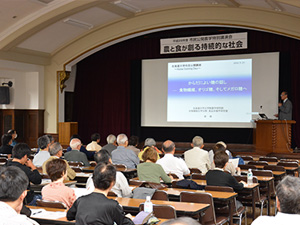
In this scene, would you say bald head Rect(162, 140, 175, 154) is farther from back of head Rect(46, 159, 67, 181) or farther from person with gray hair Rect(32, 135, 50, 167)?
back of head Rect(46, 159, 67, 181)

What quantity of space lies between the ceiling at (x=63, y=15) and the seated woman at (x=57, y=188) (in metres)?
8.08

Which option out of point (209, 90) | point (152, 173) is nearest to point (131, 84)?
point (209, 90)

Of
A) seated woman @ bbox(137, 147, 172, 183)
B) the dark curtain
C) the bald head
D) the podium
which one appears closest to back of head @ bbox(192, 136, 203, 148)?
the bald head

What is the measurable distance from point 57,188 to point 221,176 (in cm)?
204

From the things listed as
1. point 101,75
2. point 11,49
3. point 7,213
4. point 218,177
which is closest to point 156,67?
point 101,75

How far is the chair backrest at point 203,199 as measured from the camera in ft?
14.9

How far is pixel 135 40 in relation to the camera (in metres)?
15.2

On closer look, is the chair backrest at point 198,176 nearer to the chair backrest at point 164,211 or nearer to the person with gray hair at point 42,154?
the chair backrest at point 164,211

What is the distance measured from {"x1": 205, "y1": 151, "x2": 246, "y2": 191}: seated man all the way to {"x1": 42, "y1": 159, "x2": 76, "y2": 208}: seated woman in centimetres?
182

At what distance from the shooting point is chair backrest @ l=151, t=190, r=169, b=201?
4536 millimetres

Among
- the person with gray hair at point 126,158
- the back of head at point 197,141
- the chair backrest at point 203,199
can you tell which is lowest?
the chair backrest at point 203,199

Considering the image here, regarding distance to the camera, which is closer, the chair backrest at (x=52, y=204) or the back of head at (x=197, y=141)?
the chair backrest at (x=52, y=204)

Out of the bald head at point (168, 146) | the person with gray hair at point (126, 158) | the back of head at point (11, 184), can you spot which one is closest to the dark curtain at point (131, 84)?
the person with gray hair at point (126, 158)

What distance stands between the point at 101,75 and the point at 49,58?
2044 mm
